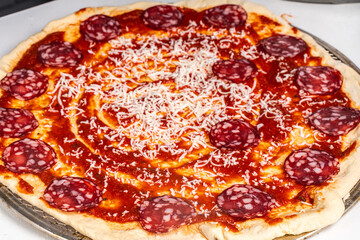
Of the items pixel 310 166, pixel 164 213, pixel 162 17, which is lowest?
pixel 310 166

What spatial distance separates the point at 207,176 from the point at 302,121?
3.14 feet

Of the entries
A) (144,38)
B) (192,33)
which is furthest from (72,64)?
(192,33)

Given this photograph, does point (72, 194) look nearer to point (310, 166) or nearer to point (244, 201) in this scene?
point (244, 201)

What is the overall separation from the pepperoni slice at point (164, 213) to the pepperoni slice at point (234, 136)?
67cm

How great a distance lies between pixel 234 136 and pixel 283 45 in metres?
1.36

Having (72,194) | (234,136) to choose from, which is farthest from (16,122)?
(234,136)

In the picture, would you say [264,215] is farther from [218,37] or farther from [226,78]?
[218,37]

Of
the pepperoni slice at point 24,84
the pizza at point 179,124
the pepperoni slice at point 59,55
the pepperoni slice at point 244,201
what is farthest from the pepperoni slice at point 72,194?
the pepperoni slice at point 59,55

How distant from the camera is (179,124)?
455cm

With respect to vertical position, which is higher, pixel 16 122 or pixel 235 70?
pixel 16 122

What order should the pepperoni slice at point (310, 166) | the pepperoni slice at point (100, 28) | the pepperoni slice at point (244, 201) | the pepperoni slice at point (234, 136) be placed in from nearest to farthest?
1. the pepperoni slice at point (244, 201)
2. the pepperoni slice at point (310, 166)
3. the pepperoni slice at point (234, 136)
4. the pepperoni slice at point (100, 28)

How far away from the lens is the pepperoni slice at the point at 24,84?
15.6 ft

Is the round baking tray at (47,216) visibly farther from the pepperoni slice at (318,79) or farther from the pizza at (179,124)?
the pepperoni slice at (318,79)

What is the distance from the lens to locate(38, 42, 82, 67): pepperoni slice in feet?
16.8
